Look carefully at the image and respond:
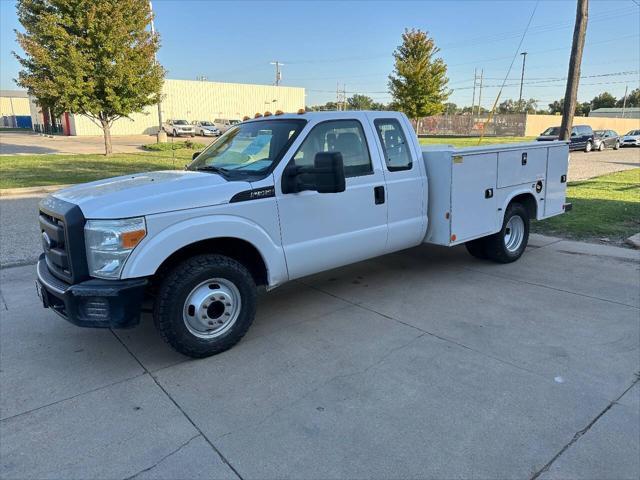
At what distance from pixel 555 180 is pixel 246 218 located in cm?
508

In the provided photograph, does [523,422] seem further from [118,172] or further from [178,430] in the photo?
[118,172]

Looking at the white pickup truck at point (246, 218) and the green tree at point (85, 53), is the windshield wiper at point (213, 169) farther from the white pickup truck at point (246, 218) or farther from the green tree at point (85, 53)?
the green tree at point (85, 53)

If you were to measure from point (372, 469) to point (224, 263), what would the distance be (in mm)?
1973

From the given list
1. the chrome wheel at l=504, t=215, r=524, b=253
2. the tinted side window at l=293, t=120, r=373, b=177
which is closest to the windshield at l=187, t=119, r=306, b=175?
the tinted side window at l=293, t=120, r=373, b=177

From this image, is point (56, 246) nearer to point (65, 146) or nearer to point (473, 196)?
point (473, 196)

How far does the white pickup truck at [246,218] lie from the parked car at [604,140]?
31.1 m

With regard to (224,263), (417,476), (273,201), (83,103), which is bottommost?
(417,476)

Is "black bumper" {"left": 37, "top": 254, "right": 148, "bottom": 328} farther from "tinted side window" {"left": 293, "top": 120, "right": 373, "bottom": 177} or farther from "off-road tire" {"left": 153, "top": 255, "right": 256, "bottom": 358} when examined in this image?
"tinted side window" {"left": 293, "top": 120, "right": 373, "bottom": 177}

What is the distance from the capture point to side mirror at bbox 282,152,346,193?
3.85 meters

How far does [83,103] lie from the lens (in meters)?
18.5

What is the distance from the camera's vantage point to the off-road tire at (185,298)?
12.0 feet

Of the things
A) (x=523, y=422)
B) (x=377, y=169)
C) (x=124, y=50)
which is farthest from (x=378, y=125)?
(x=124, y=50)

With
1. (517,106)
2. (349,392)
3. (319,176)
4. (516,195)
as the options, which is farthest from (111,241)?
(517,106)

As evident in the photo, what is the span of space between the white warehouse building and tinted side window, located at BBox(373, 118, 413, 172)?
52.2 meters
